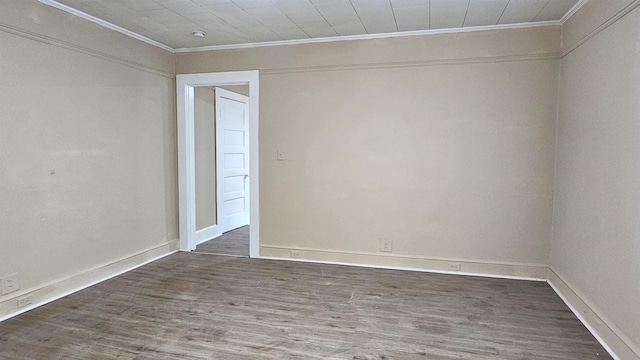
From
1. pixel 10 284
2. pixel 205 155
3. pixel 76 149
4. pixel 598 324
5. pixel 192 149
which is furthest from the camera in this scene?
pixel 205 155

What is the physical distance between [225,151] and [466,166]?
11.0 ft

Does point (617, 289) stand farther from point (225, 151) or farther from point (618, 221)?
point (225, 151)

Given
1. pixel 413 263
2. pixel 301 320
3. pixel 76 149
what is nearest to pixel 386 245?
pixel 413 263

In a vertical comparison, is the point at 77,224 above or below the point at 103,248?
above

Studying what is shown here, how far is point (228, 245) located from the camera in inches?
198

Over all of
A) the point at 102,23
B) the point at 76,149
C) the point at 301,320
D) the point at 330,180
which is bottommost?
the point at 301,320

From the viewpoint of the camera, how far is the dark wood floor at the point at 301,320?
7.84 ft

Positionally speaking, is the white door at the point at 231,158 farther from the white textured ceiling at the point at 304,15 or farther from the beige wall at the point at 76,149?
the white textured ceiling at the point at 304,15

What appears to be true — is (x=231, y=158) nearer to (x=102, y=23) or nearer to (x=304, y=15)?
(x=102, y=23)

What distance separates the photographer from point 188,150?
15.1ft

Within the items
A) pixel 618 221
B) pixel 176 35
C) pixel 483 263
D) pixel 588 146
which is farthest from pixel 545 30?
pixel 176 35

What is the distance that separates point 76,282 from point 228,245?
6.27 ft

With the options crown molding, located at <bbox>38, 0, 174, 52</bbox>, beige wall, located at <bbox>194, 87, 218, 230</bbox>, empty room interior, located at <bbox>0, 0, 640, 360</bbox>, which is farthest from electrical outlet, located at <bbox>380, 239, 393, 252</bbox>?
crown molding, located at <bbox>38, 0, 174, 52</bbox>

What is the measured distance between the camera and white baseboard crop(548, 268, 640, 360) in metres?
2.23
